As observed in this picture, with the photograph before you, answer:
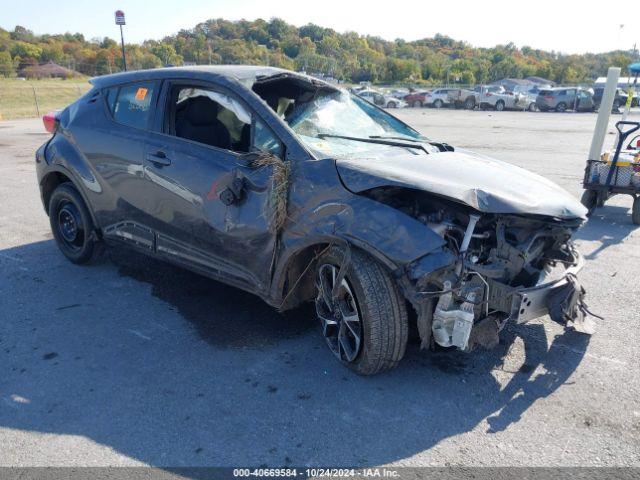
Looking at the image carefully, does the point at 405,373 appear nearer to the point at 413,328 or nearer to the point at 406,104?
the point at 413,328

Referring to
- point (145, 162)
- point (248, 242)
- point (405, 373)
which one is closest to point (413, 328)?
point (405, 373)

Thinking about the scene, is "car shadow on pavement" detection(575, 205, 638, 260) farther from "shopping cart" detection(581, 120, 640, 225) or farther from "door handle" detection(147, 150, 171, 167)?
"door handle" detection(147, 150, 171, 167)

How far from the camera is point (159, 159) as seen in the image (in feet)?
13.7

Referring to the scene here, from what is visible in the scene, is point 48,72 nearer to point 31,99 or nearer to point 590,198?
point 31,99

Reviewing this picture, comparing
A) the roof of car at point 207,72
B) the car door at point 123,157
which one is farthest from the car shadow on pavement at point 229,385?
the roof of car at point 207,72

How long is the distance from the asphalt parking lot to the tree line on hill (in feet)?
171

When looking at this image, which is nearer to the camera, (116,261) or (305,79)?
(305,79)

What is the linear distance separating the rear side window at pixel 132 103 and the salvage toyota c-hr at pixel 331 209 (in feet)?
0.06

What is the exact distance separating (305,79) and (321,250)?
167cm

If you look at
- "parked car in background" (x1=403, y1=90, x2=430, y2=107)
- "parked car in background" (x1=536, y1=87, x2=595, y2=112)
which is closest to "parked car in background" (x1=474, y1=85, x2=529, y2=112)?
"parked car in background" (x1=536, y1=87, x2=595, y2=112)

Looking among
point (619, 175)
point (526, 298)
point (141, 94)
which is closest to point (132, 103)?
point (141, 94)

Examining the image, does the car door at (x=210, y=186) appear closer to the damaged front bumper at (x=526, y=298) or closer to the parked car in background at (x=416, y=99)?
the damaged front bumper at (x=526, y=298)

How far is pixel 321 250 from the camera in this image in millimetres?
3537

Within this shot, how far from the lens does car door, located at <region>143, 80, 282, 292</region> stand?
143 inches
